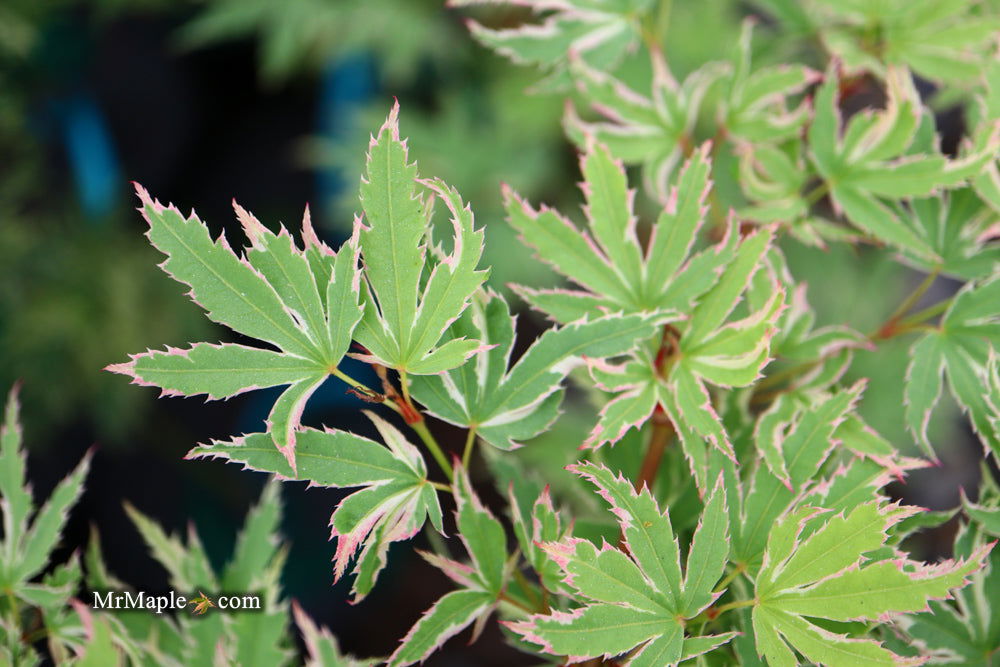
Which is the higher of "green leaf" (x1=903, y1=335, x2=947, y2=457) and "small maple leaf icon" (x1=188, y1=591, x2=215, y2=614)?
"green leaf" (x1=903, y1=335, x2=947, y2=457)

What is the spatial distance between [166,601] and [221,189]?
1.41 m

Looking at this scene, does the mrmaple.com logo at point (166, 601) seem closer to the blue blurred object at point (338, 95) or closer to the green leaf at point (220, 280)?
the green leaf at point (220, 280)

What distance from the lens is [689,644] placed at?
0.40 meters

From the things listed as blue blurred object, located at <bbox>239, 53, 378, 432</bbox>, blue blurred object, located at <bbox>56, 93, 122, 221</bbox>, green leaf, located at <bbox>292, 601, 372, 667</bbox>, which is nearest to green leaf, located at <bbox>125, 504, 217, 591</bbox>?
green leaf, located at <bbox>292, 601, 372, 667</bbox>

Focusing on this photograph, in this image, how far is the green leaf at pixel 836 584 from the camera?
14.6 inches

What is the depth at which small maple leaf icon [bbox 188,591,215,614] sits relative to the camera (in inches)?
19.4

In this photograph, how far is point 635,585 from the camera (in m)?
0.40

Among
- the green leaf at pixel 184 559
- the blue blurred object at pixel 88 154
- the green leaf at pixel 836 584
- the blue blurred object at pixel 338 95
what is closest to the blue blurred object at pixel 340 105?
the blue blurred object at pixel 338 95

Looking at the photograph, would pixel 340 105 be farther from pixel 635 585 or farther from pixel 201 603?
pixel 635 585

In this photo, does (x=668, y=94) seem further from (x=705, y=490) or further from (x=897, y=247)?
(x=705, y=490)

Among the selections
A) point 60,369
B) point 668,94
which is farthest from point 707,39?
point 60,369

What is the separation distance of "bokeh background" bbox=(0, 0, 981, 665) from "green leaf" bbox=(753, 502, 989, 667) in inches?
31.7

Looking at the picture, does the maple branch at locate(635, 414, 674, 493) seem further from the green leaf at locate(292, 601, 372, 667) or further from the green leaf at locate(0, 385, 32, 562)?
the green leaf at locate(0, 385, 32, 562)

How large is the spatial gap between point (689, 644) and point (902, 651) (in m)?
0.15
